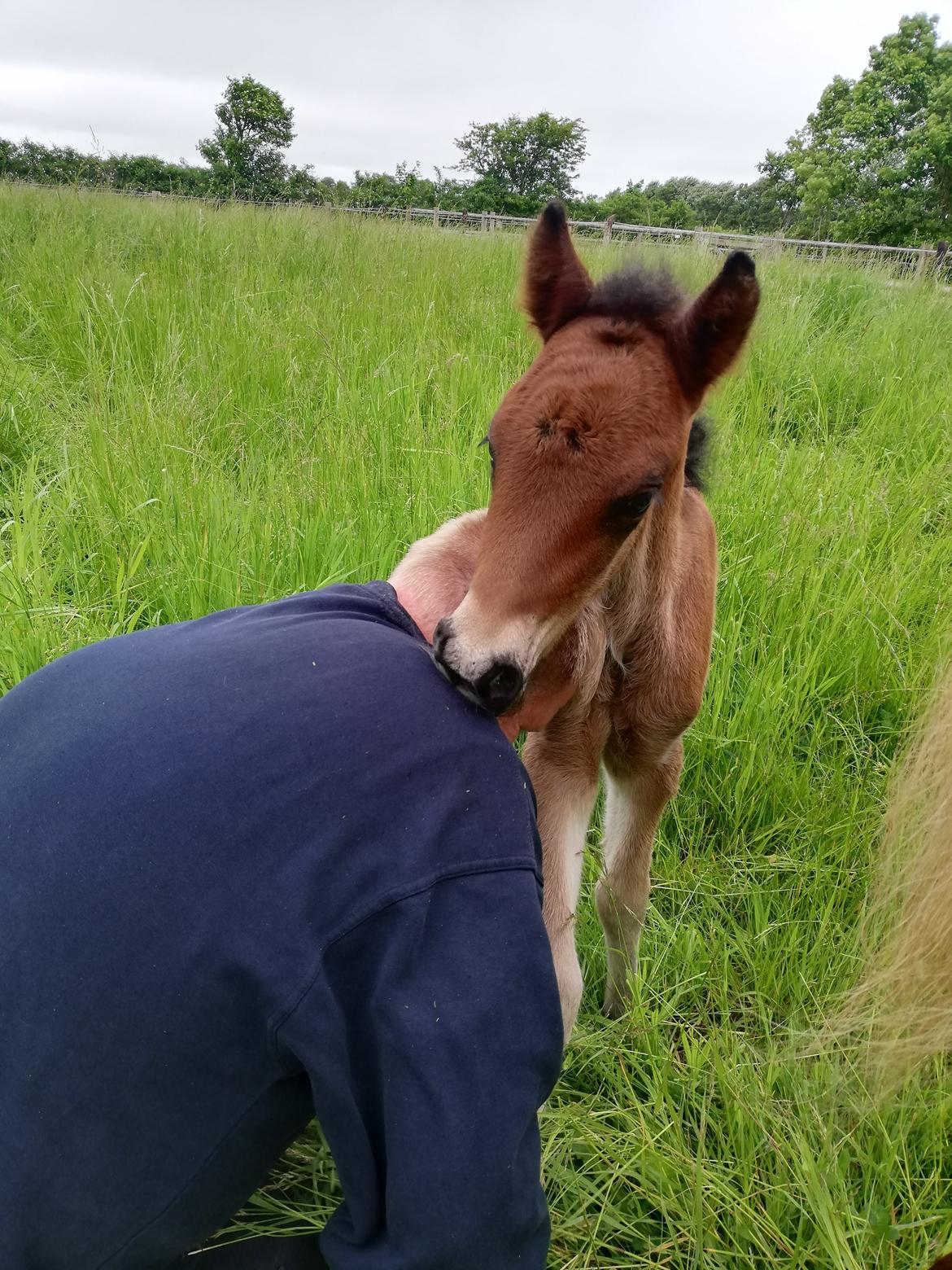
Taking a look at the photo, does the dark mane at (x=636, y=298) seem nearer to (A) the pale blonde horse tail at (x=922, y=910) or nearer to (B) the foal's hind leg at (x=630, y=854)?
(A) the pale blonde horse tail at (x=922, y=910)

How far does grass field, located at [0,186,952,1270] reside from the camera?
1413 millimetres

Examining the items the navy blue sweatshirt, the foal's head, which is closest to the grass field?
the foal's head

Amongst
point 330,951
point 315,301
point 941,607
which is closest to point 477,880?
point 330,951

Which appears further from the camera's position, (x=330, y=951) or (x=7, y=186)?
(x=7, y=186)

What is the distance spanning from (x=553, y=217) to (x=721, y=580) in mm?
1672

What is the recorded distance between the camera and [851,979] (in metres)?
1.72

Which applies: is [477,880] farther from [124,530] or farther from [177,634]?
[124,530]

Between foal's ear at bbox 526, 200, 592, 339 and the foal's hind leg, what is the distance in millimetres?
978

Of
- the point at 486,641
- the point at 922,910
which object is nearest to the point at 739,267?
the point at 486,641

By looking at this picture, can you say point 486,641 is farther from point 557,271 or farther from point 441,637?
point 557,271

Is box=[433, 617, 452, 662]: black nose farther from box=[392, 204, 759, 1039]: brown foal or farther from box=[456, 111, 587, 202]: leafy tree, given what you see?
box=[456, 111, 587, 202]: leafy tree

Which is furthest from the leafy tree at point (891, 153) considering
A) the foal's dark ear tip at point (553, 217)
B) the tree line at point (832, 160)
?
the foal's dark ear tip at point (553, 217)

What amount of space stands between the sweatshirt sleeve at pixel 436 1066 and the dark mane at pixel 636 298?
99 centimetres

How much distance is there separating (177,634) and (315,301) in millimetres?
3974
